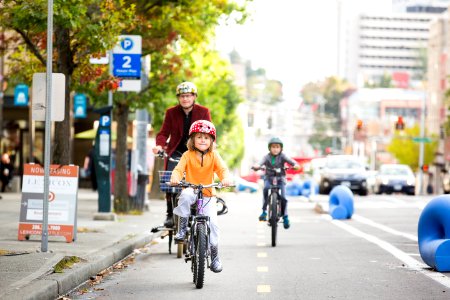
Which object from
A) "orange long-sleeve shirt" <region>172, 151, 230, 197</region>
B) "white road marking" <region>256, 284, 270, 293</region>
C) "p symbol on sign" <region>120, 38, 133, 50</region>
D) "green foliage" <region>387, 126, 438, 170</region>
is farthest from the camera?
"green foliage" <region>387, 126, 438, 170</region>

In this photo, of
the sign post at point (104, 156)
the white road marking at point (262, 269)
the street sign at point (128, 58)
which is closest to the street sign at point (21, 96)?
the sign post at point (104, 156)

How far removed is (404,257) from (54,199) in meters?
4.93

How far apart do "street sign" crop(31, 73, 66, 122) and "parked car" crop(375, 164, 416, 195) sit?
4327 centimetres

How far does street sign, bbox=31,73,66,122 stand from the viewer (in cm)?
1470

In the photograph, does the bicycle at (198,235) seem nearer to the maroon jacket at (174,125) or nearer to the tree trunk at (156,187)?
the maroon jacket at (174,125)

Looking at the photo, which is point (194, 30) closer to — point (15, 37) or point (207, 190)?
point (15, 37)

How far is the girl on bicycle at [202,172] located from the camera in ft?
41.7

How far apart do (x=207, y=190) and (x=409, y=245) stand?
712 centimetres

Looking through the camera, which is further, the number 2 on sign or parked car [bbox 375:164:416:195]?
parked car [bbox 375:164:416:195]

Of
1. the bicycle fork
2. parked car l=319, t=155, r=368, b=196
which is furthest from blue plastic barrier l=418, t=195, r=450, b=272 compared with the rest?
parked car l=319, t=155, r=368, b=196

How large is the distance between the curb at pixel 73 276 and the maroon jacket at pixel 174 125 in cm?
157

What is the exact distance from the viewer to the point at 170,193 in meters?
16.0

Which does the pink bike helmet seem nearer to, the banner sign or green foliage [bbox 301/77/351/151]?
the banner sign

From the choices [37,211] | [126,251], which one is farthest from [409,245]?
[37,211]
